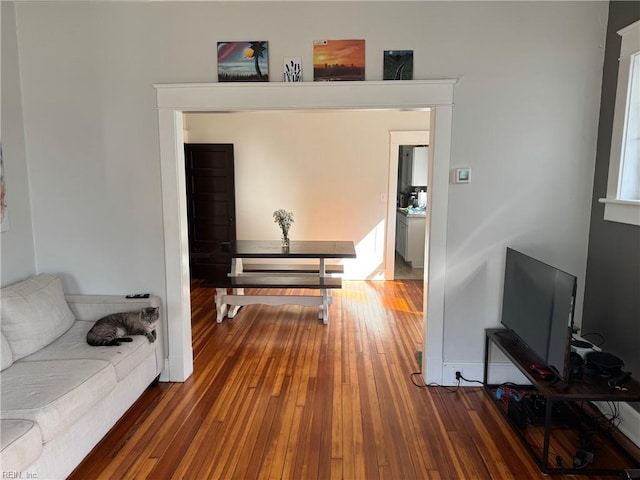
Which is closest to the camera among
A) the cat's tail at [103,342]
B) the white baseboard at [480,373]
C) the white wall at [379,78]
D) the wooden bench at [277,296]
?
the cat's tail at [103,342]

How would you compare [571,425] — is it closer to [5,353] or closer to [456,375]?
[456,375]

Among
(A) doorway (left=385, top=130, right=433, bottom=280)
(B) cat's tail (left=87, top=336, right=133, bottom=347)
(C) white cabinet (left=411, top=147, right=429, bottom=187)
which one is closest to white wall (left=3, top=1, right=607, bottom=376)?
(B) cat's tail (left=87, top=336, right=133, bottom=347)

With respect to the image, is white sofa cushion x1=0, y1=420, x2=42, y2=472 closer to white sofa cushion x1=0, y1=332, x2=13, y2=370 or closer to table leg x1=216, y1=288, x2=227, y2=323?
white sofa cushion x1=0, y1=332, x2=13, y2=370

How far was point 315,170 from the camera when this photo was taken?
5867 millimetres

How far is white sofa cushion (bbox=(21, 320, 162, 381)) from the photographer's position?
2289mm

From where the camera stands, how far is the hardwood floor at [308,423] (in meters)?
2.10

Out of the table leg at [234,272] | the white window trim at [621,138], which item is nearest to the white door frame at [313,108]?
the white window trim at [621,138]

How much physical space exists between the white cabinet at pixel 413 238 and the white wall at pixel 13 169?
511cm

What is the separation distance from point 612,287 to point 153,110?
10.5 ft

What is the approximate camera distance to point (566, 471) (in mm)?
2051

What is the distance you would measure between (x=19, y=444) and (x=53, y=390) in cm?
33

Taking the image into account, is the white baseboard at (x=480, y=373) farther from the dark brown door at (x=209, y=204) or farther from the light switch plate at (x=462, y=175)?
the dark brown door at (x=209, y=204)

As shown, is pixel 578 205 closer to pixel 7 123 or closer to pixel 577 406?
pixel 577 406

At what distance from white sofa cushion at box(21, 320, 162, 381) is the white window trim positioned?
3050 mm
